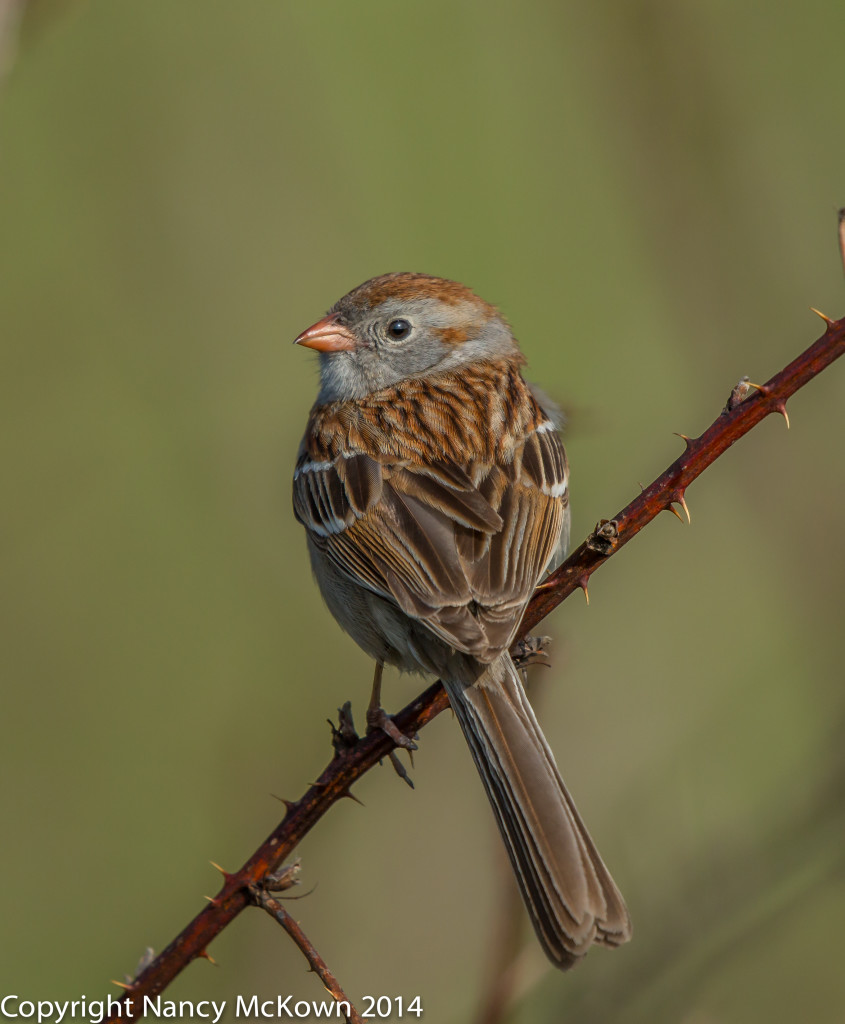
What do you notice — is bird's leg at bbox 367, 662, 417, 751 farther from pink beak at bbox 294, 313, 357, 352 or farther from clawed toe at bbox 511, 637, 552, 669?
pink beak at bbox 294, 313, 357, 352

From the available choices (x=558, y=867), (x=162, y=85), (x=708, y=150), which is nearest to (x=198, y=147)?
(x=162, y=85)

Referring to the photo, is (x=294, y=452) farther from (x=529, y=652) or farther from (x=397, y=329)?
(x=529, y=652)

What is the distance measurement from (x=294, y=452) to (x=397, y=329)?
62 cm

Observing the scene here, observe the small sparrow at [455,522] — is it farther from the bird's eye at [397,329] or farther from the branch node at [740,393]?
the branch node at [740,393]

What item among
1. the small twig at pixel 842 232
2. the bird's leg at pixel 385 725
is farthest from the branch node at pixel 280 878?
the small twig at pixel 842 232

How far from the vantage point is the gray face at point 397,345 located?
4.34 meters

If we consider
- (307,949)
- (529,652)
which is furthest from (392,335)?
(307,949)

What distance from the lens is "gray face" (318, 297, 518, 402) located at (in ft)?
14.2

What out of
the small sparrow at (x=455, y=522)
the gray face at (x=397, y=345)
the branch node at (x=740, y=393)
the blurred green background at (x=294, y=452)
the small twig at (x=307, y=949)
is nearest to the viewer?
the small twig at (x=307, y=949)

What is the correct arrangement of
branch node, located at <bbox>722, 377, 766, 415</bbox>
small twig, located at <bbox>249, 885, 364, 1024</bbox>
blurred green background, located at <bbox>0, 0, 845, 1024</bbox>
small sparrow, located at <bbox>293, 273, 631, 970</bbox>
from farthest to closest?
blurred green background, located at <bbox>0, 0, 845, 1024</bbox> → small sparrow, located at <bbox>293, 273, 631, 970</bbox> → branch node, located at <bbox>722, 377, 766, 415</bbox> → small twig, located at <bbox>249, 885, 364, 1024</bbox>

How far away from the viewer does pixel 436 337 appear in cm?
449

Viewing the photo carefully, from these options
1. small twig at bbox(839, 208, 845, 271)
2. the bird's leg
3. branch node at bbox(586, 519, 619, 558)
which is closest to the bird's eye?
the bird's leg

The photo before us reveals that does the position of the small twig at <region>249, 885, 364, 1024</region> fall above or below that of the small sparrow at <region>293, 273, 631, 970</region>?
below

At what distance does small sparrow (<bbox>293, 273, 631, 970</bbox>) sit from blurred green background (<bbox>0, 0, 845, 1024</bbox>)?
203 mm
